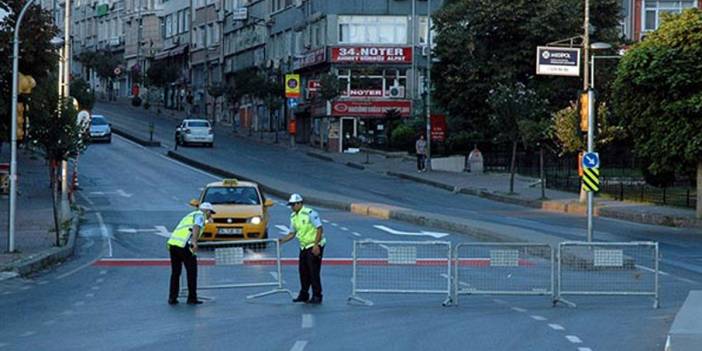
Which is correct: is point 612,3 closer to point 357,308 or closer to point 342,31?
point 342,31

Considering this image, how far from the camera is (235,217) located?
35.0 metres

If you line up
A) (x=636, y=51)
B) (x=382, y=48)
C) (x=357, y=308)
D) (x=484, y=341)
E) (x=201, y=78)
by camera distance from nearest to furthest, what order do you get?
(x=484, y=341), (x=357, y=308), (x=636, y=51), (x=382, y=48), (x=201, y=78)

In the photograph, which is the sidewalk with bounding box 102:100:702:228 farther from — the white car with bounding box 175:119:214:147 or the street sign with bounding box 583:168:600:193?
the street sign with bounding box 583:168:600:193

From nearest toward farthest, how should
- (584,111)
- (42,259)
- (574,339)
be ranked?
1. (574,339)
2. (42,259)
3. (584,111)

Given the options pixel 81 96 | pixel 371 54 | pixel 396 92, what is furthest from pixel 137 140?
pixel 396 92

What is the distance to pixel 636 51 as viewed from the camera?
149ft

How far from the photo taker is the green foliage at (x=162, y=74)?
123688mm

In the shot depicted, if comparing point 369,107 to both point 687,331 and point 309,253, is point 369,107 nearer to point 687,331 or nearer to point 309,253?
point 309,253

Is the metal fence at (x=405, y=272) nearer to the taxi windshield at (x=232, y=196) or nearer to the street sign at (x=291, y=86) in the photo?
the taxi windshield at (x=232, y=196)

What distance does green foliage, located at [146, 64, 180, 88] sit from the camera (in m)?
124

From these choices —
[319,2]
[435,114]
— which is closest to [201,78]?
[319,2]

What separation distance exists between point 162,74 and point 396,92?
41133 mm

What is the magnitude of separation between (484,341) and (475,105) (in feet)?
198

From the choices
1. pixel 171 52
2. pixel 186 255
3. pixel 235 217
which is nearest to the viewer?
pixel 186 255
